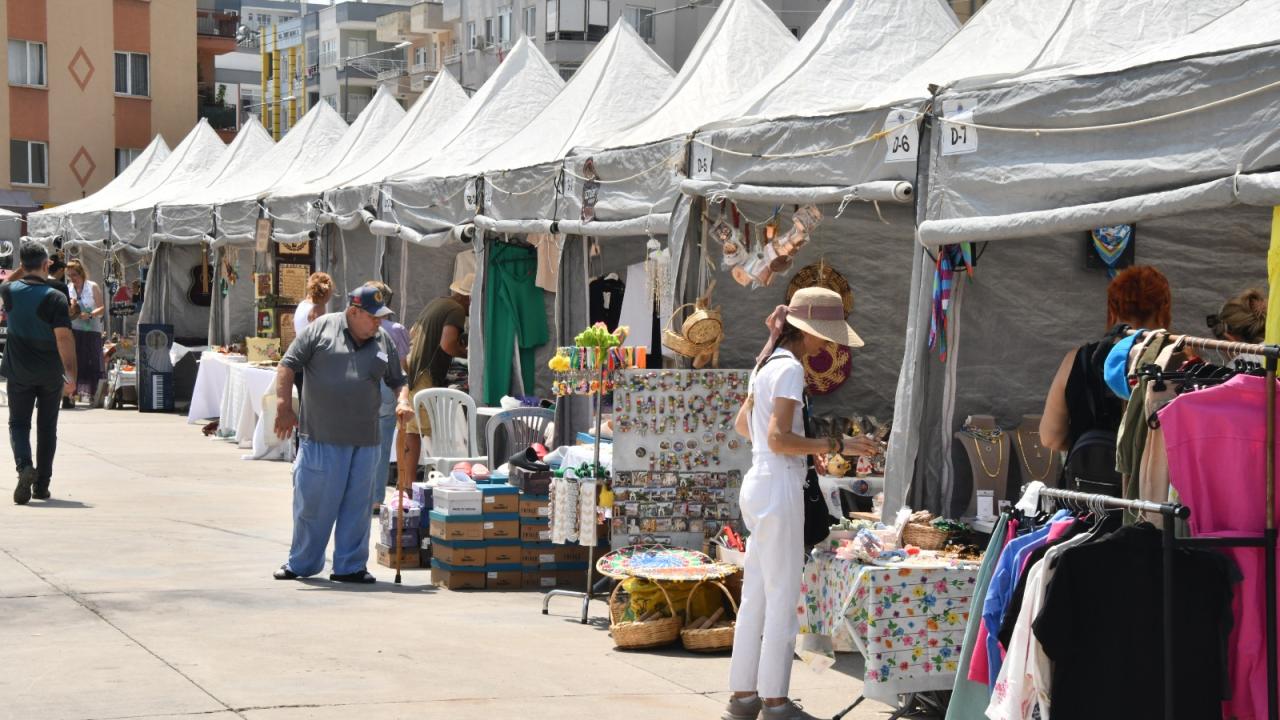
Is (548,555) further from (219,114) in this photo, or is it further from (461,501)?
(219,114)

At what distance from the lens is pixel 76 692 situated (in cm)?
646

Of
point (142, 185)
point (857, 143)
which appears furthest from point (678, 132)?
point (142, 185)

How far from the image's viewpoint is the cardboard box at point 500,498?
959 centimetres

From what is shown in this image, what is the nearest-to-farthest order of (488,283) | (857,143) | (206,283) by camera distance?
1. (857,143)
2. (488,283)
3. (206,283)

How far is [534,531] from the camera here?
9.69 m

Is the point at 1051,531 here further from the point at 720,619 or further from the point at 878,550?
the point at 720,619

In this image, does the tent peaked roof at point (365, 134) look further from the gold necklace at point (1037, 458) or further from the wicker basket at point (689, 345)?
the gold necklace at point (1037, 458)

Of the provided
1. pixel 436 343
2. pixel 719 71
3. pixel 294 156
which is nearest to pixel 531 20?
pixel 294 156

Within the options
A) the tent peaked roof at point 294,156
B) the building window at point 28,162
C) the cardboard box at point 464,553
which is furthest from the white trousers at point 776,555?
the building window at point 28,162

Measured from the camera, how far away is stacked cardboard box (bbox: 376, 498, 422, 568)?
Result: 1027 cm

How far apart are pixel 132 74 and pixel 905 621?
43.5 meters

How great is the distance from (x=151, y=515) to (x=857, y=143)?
21.7ft

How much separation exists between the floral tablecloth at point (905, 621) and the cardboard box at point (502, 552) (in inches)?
137

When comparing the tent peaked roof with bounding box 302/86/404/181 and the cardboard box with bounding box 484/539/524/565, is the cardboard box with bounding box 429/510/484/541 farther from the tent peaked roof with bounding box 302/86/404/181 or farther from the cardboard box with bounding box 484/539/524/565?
the tent peaked roof with bounding box 302/86/404/181
